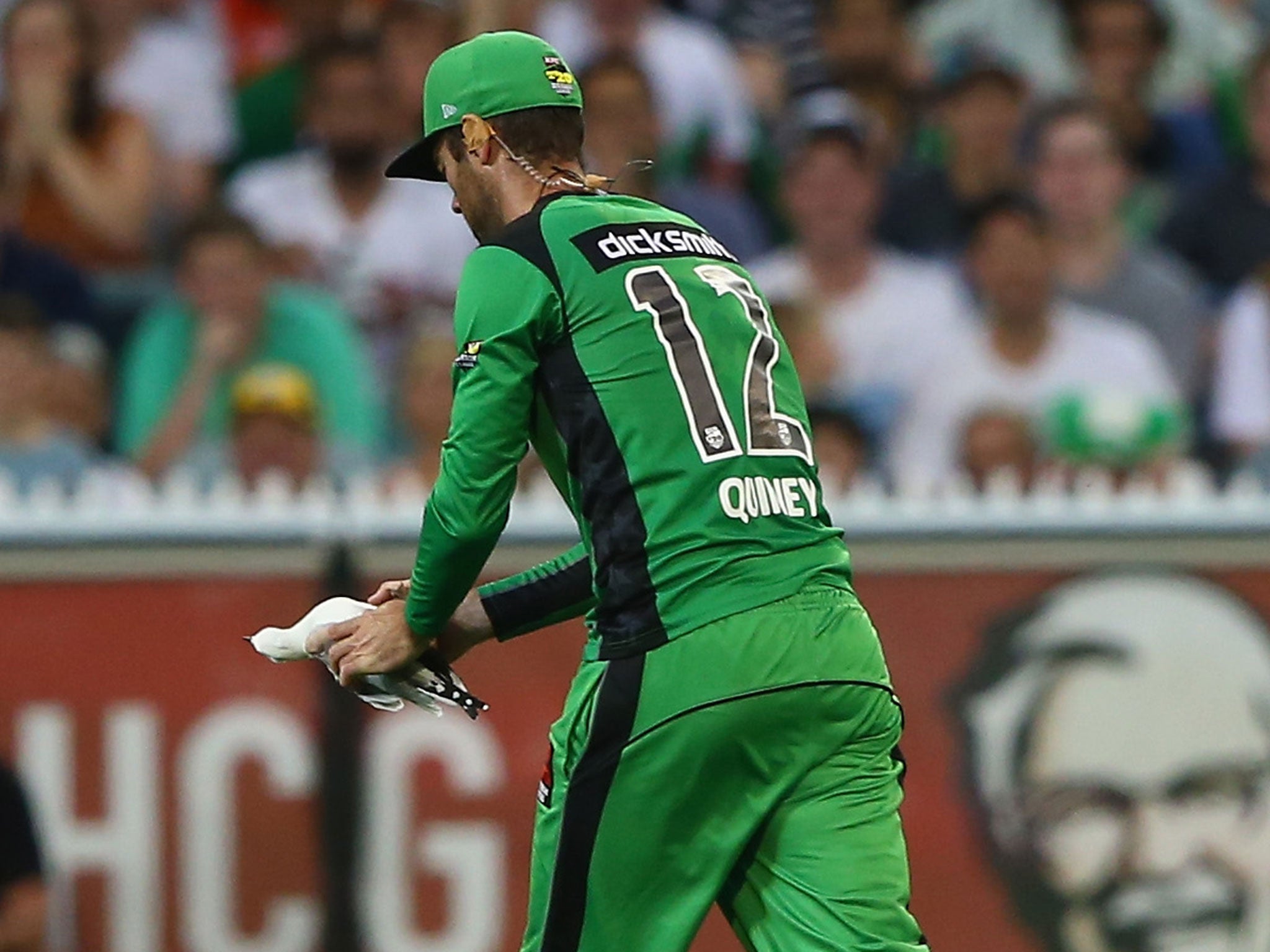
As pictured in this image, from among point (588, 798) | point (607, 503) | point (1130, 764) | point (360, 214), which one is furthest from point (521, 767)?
point (607, 503)

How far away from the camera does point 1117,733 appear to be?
22.9 feet

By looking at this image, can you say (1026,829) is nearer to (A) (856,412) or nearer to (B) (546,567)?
(A) (856,412)

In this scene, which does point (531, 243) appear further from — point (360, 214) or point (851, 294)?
point (360, 214)

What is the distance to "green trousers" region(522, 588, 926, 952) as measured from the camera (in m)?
4.17

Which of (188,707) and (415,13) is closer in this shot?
(188,707)

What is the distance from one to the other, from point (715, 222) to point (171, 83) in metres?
2.15

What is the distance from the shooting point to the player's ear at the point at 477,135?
170 inches

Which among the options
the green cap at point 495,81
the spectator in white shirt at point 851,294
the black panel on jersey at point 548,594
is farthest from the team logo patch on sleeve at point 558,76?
the spectator in white shirt at point 851,294

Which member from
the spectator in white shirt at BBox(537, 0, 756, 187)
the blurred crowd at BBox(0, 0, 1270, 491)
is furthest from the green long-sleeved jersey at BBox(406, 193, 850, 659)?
the spectator in white shirt at BBox(537, 0, 756, 187)

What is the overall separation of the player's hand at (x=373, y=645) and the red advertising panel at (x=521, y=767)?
2.47 metres

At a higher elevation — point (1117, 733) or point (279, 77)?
point (279, 77)

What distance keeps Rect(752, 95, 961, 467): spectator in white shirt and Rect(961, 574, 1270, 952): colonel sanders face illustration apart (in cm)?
142

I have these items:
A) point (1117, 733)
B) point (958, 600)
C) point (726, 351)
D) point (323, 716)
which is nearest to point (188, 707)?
point (323, 716)

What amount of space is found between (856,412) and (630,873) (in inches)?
163
